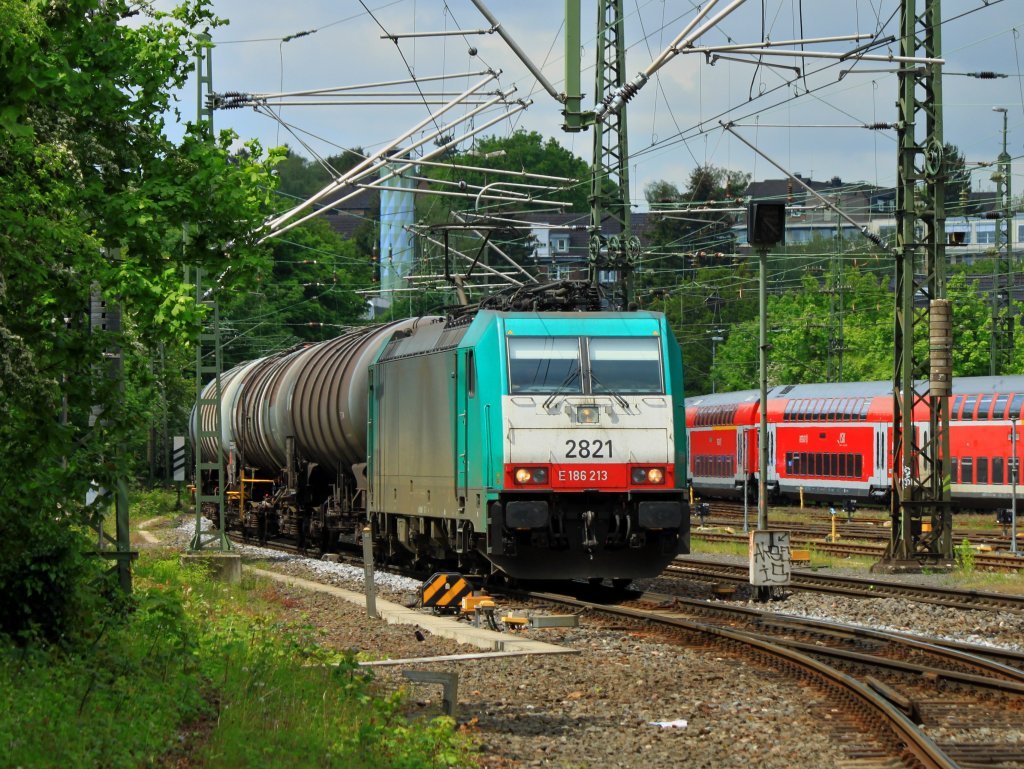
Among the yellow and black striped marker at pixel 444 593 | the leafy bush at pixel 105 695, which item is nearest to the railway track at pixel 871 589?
the yellow and black striped marker at pixel 444 593

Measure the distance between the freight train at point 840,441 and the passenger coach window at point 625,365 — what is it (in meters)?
14.3

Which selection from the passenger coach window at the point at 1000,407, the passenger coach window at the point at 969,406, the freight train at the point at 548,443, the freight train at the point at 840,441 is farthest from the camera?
the passenger coach window at the point at 969,406

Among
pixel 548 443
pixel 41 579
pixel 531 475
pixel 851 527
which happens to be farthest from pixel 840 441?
pixel 41 579

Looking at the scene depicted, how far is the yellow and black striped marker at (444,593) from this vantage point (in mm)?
17016

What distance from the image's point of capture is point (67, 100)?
10641mm

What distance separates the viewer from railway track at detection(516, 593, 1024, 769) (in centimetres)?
952

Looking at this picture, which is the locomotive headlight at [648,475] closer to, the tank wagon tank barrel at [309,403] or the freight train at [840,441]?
the tank wagon tank barrel at [309,403]

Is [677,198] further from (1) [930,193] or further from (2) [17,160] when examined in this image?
(2) [17,160]

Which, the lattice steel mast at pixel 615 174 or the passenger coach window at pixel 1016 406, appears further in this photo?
the passenger coach window at pixel 1016 406

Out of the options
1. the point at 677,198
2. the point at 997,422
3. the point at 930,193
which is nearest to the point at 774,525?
the point at 997,422

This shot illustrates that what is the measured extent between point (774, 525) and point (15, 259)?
1253 inches

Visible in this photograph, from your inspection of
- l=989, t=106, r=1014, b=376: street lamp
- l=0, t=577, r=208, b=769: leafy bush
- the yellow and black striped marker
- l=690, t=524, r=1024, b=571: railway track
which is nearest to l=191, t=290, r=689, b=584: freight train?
the yellow and black striped marker

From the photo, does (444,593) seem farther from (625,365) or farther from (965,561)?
(965,561)

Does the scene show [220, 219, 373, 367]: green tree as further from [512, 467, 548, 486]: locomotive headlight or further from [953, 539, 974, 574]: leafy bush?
[512, 467, 548, 486]: locomotive headlight
